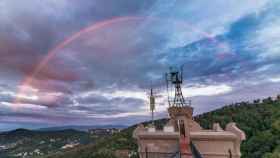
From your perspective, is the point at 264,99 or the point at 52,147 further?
the point at 52,147

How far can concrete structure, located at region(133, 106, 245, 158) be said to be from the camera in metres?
7.68

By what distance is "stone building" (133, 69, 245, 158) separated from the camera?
768 centimetres

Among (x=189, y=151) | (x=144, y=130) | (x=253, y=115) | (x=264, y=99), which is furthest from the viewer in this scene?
(x=264, y=99)

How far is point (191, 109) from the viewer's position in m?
9.04

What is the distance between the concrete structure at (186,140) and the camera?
25.2ft

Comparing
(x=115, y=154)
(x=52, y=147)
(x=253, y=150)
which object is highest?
(x=253, y=150)

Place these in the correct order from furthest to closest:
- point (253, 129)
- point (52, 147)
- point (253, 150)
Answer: point (52, 147)
point (253, 129)
point (253, 150)

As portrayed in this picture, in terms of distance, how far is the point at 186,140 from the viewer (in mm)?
7695

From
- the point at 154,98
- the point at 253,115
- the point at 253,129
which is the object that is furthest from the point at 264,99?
the point at 154,98

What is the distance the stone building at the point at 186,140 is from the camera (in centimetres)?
768

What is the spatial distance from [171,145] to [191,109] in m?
1.55

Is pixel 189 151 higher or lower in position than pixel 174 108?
lower

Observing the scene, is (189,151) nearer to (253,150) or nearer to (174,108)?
(174,108)

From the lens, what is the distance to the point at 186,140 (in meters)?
7.70
